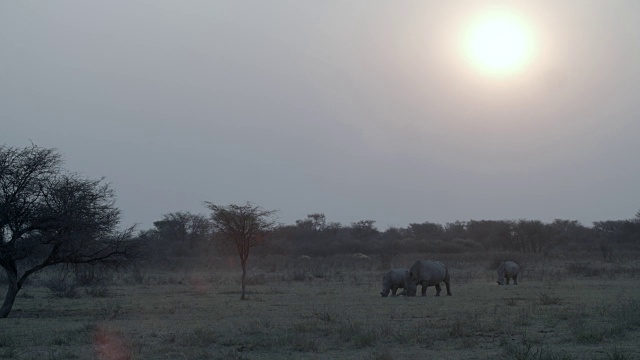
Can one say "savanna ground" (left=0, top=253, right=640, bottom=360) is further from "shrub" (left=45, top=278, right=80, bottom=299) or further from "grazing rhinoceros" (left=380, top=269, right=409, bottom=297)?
"grazing rhinoceros" (left=380, top=269, right=409, bottom=297)

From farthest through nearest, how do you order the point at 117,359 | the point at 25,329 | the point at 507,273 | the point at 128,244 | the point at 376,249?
the point at 376,249 → the point at 507,273 → the point at 128,244 → the point at 25,329 → the point at 117,359

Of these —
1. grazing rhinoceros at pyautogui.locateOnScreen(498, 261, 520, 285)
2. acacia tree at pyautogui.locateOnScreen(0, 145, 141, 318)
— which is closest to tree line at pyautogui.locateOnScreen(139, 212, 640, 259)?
grazing rhinoceros at pyautogui.locateOnScreen(498, 261, 520, 285)

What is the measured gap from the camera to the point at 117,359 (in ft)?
43.9

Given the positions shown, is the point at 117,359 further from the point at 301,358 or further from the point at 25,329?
the point at 25,329

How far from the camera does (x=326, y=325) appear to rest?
18.2 m

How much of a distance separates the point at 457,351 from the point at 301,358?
3.13 m

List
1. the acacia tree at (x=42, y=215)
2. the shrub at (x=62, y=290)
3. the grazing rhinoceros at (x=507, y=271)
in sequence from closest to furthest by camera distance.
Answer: the acacia tree at (x=42, y=215) → the shrub at (x=62, y=290) → the grazing rhinoceros at (x=507, y=271)

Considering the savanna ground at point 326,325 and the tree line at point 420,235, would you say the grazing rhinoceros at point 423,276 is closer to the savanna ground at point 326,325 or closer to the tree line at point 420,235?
the savanna ground at point 326,325

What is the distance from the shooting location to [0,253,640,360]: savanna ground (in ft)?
46.4

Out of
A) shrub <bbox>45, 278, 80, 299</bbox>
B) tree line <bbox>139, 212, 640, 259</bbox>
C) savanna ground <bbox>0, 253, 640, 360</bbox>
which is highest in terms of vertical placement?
tree line <bbox>139, 212, 640, 259</bbox>

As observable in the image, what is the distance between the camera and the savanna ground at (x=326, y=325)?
14156 mm

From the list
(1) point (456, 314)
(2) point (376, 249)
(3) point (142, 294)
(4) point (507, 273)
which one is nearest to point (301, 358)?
(1) point (456, 314)

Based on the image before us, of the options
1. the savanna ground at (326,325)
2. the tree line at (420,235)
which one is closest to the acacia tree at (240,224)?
the savanna ground at (326,325)

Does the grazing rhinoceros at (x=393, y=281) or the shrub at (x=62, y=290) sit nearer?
the grazing rhinoceros at (x=393, y=281)
